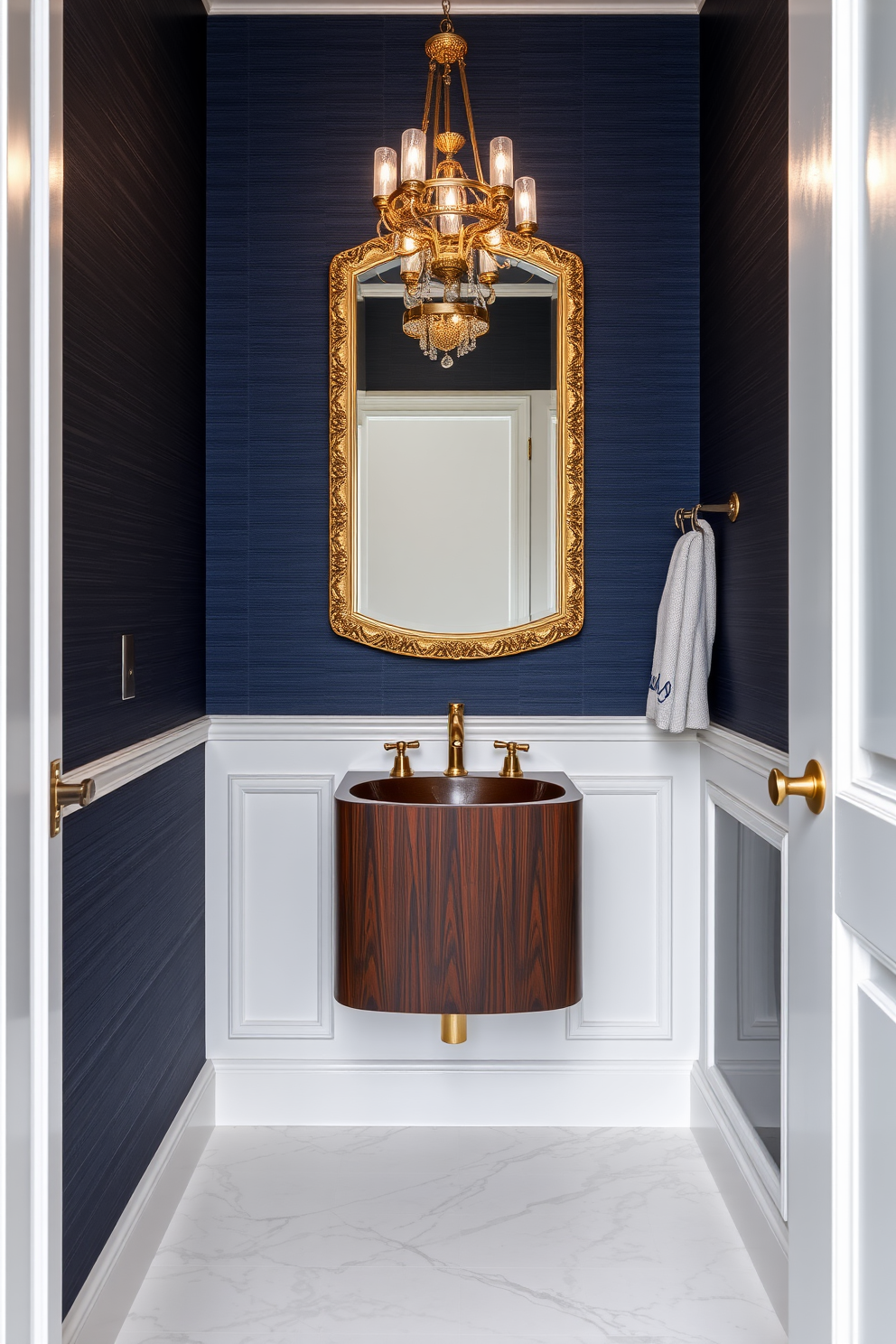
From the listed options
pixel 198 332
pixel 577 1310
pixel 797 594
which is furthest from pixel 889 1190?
pixel 198 332

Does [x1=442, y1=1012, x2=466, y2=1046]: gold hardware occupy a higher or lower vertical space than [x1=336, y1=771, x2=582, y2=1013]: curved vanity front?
lower

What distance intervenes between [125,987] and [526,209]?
1.69 metres

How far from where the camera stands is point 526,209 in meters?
2.16

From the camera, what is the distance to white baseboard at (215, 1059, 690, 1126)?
2559 mm

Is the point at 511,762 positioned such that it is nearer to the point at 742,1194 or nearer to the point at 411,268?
the point at 742,1194

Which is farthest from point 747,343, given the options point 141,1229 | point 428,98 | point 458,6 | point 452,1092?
point 141,1229

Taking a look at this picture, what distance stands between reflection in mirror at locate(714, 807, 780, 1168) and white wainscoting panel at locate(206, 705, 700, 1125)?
0.19 meters

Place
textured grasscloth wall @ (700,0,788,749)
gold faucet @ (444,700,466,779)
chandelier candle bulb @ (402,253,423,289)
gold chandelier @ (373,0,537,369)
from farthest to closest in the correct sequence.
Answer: gold faucet @ (444,700,466,779), chandelier candle bulb @ (402,253,423,289), gold chandelier @ (373,0,537,369), textured grasscloth wall @ (700,0,788,749)

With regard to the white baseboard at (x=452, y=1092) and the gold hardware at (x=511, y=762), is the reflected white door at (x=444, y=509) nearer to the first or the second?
the gold hardware at (x=511, y=762)

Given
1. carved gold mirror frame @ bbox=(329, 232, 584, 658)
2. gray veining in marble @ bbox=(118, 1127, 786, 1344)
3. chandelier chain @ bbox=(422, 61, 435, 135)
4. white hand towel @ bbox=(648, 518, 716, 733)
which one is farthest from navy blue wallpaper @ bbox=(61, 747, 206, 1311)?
chandelier chain @ bbox=(422, 61, 435, 135)

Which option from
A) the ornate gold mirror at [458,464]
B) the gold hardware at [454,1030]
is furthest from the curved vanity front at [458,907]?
the ornate gold mirror at [458,464]

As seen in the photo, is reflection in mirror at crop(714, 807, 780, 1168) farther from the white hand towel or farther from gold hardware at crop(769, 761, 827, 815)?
gold hardware at crop(769, 761, 827, 815)

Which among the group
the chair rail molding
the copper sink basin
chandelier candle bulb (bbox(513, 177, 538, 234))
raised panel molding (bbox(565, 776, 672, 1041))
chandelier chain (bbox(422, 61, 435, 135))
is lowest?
raised panel molding (bbox(565, 776, 672, 1041))

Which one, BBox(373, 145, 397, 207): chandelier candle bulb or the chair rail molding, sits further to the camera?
BBox(373, 145, 397, 207): chandelier candle bulb
